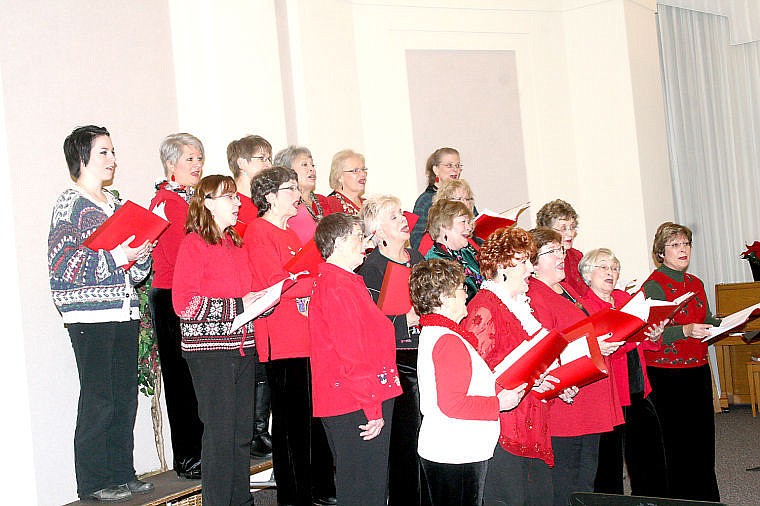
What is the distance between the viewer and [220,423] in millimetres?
3477

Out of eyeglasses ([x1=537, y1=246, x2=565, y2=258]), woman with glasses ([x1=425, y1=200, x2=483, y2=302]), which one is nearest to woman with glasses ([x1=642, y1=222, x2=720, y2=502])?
eyeglasses ([x1=537, y1=246, x2=565, y2=258])

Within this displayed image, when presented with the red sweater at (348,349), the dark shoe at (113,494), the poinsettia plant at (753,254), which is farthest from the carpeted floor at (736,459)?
the red sweater at (348,349)

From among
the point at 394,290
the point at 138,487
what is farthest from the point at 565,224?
the point at 138,487

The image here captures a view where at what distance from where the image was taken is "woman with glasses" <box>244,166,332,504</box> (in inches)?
147

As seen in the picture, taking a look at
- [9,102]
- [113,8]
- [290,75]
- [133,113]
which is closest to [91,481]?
[9,102]

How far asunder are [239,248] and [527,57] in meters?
5.00

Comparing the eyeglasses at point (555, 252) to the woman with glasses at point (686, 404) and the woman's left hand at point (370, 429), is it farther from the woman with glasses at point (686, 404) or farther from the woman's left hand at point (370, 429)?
the woman's left hand at point (370, 429)

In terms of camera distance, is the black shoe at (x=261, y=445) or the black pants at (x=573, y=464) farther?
the black shoe at (x=261, y=445)

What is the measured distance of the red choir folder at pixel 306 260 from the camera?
3.47 meters

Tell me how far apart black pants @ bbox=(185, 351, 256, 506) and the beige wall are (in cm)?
127

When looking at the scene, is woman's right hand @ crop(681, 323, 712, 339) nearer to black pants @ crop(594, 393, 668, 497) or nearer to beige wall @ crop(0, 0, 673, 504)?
black pants @ crop(594, 393, 668, 497)

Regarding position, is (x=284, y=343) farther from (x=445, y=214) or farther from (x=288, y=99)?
(x=288, y=99)

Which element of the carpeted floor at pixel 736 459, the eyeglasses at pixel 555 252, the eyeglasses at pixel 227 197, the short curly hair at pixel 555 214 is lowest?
the carpeted floor at pixel 736 459

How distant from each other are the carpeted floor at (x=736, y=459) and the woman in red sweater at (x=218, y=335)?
1865 mm
